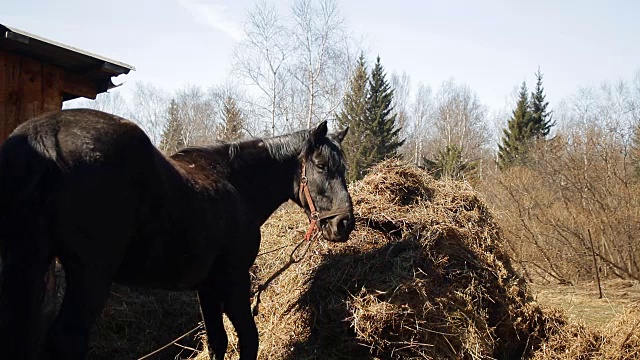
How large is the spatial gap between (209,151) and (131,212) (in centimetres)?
164

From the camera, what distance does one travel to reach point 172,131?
41.2m

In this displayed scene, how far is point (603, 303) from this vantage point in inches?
352

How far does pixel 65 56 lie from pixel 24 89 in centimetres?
56

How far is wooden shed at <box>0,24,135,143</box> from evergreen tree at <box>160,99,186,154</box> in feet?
109

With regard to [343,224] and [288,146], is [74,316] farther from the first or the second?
[288,146]

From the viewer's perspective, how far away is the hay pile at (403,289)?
4570mm

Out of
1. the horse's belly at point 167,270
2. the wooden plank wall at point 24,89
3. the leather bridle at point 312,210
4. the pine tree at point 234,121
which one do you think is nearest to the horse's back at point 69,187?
the horse's belly at point 167,270

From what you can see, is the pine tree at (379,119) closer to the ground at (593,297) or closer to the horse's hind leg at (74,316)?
the ground at (593,297)

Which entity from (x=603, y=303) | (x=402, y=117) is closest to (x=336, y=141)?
(x=603, y=303)

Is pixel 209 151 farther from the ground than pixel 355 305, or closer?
farther from the ground

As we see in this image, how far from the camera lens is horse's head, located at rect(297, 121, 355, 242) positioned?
4.66m

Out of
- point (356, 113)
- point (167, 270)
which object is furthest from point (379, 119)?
point (167, 270)

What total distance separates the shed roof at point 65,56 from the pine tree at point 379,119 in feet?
77.3

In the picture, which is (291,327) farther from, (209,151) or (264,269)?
(209,151)
